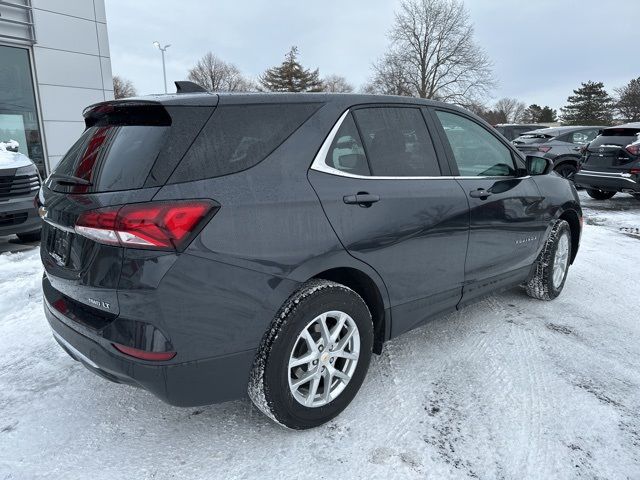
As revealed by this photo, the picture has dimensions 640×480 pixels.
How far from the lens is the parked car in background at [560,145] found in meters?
11.2

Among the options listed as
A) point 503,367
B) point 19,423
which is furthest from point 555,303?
point 19,423

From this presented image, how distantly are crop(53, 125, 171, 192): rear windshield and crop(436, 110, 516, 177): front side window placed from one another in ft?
6.37

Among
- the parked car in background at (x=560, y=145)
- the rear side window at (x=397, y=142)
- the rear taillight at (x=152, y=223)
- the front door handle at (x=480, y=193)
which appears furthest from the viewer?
the parked car in background at (x=560, y=145)

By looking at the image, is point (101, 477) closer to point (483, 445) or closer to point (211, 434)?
point (211, 434)

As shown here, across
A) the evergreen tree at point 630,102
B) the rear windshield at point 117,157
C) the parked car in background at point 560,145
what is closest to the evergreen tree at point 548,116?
the evergreen tree at point 630,102

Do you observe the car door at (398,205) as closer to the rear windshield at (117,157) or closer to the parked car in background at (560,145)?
the rear windshield at (117,157)

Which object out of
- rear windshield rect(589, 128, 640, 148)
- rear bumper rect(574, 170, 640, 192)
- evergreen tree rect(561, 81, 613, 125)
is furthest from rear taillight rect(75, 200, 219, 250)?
evergreen tree rect(561, 81, 613, 125)

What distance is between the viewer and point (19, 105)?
10156 mm

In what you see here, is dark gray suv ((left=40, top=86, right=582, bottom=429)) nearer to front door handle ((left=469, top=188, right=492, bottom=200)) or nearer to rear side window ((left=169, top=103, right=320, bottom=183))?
rear side window ((left=169, top=103, right=320, bottom=183))

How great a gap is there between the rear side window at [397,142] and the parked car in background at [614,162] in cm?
841

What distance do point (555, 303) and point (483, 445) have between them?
240 cm

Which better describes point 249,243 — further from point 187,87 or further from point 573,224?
point 573,224

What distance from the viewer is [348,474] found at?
2.04m

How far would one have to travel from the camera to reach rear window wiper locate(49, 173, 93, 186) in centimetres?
208
